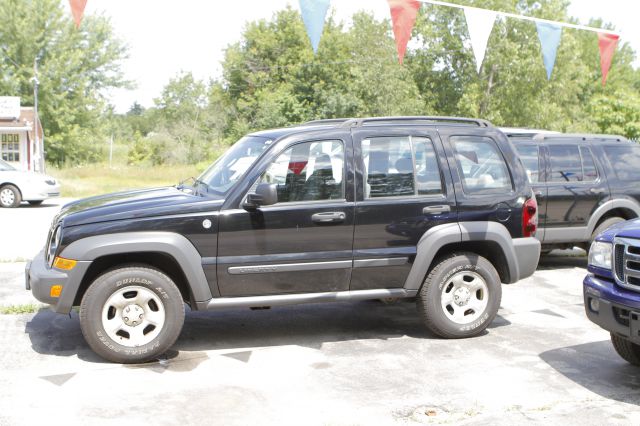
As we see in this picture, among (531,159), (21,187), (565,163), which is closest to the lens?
(531,159)

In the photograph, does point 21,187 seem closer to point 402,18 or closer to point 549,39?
point 402,18

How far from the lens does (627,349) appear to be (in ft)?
18.1

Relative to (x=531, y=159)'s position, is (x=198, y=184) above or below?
below

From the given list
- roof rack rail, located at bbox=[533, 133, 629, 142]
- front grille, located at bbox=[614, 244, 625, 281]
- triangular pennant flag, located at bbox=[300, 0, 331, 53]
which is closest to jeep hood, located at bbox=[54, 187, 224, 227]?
front grille, located at bbox=[614, 244, 625, 281]

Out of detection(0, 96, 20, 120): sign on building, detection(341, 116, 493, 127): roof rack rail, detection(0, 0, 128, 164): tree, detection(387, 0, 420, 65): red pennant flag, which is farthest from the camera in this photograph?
detection(0, 0, 128, 164): tree

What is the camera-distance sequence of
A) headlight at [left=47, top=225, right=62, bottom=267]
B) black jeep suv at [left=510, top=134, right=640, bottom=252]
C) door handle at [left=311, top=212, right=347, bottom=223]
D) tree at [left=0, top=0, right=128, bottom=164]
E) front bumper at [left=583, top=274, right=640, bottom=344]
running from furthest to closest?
tree at [left=0, top=0, right=128, bottom=164] < black jeep suv at [left=510, top=134, right=640, bottom=252] < door handle at [left=311, top=212, right=347, bottom=223] < headlight at [left=47, top=225, right=62, bottom=267] < front bumper at [left=583, top=274, right=640, bottom=344]

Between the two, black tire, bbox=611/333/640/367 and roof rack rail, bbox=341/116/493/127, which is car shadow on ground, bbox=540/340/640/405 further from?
roof rack rail, bbox=341/116/493/127

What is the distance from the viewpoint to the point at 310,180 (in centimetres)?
611

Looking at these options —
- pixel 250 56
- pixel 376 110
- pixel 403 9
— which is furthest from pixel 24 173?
pixel 250 56

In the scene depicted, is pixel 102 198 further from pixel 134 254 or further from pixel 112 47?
pixel 112 47

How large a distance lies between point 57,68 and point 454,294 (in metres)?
44.3

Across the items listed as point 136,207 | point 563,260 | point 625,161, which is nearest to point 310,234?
point 136,207

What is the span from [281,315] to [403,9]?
17.0 ft

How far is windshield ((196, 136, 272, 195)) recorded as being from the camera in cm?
614
